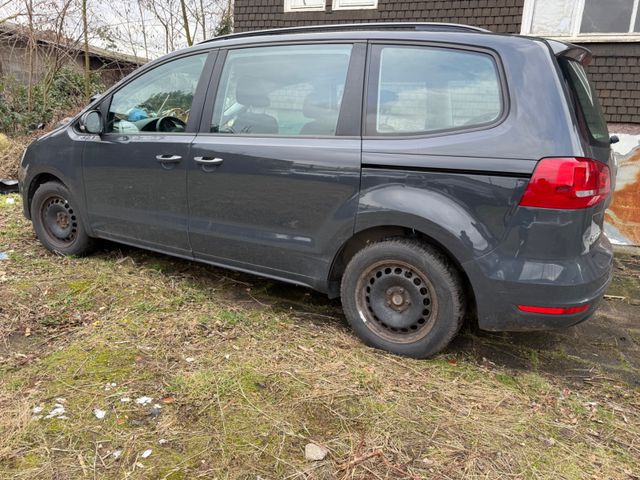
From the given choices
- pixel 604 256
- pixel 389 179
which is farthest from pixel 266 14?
pixel 604 256

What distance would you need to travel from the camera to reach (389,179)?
274 centimetres

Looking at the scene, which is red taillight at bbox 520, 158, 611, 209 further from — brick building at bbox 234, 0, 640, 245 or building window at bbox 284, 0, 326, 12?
building window at bbox 284, 0, 326, 12

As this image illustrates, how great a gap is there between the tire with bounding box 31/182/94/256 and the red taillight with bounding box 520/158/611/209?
3.55 metres

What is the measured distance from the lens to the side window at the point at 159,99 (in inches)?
140

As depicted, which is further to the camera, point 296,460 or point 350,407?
point 350,407

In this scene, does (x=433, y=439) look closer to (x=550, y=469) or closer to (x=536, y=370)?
(x=550, y=469)

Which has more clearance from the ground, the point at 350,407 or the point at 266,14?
the point at 266,14

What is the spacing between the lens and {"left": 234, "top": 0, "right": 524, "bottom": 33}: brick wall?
673cm

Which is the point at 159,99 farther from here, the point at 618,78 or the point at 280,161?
the point at 618,78

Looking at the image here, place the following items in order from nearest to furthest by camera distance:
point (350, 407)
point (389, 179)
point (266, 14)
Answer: point (350, 407)
point (389, 179)
point (266, 14)

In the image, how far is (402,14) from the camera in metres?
7.30

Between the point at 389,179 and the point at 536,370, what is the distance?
1.45 metres

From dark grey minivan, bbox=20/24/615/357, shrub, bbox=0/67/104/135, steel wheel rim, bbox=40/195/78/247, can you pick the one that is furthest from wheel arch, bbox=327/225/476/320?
shrub, bbox=0/67/104/135

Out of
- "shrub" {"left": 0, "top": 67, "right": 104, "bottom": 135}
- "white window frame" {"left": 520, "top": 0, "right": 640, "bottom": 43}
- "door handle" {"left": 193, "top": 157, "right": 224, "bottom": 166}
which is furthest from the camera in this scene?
"shrub" {"left": 0, "top": 67, "right": 104, "bottom": 135}
